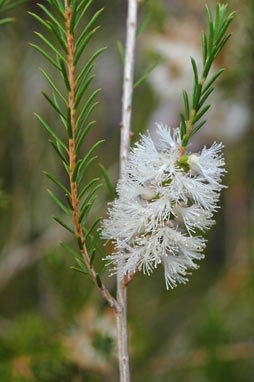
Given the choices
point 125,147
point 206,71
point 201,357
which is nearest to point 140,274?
point 201,357

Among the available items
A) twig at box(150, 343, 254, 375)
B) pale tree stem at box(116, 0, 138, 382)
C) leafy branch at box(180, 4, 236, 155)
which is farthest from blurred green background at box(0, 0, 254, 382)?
leafy branch at box(180, 4, 236, 155)

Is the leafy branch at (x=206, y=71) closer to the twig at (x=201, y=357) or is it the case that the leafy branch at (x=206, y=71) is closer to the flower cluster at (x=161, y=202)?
the flower cluster at (x=161, y=202)

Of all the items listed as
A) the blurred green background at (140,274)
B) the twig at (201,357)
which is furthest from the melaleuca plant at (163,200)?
the twig at (201,357)

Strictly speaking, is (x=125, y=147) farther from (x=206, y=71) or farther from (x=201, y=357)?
(x=201, y=357)

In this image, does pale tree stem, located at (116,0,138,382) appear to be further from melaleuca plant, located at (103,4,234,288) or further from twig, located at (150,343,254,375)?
twig, located at (150,343,254,375)

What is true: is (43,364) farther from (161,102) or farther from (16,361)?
(161,102)
